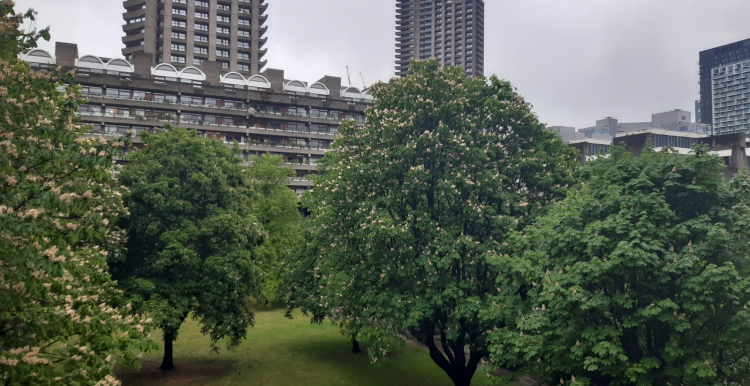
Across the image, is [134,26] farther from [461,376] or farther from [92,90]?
[461,376]

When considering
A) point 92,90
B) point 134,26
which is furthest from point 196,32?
point 92,90

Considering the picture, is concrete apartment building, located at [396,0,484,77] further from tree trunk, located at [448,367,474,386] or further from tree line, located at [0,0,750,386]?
tree trunk, located at [448,367,474,386]

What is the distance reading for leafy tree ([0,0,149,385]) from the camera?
32.7ft

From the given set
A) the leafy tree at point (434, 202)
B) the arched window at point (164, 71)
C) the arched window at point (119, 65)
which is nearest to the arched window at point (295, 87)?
the arched window at point (164, 71)

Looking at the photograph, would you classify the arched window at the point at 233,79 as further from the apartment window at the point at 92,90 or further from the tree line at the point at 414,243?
the tree line at the point at 414,243

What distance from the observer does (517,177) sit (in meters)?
27.1

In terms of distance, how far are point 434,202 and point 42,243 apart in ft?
60.9

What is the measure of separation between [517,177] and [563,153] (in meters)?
4.32

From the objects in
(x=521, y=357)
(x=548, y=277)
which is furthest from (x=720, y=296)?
(x=521, y=357)

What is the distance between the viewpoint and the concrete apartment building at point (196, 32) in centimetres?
11150

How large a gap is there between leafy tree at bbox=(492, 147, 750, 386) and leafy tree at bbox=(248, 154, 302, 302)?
28.3m

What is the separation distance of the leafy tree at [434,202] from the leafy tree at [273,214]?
1832cm

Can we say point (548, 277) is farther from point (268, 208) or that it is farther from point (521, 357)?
point (268, 208)

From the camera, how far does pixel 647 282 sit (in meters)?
18.3
